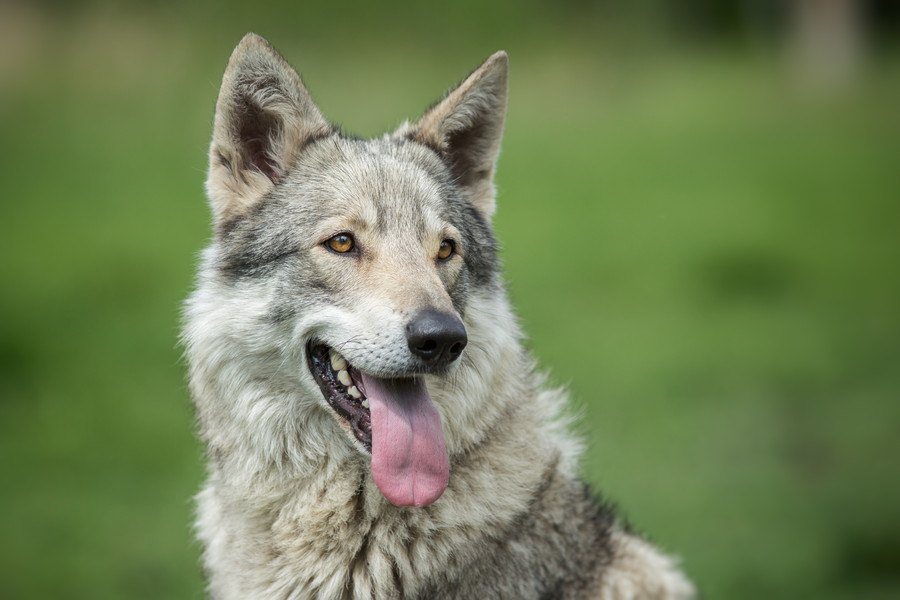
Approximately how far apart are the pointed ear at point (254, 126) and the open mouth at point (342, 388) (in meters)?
0.84

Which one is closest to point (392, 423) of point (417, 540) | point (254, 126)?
point (417, 540)

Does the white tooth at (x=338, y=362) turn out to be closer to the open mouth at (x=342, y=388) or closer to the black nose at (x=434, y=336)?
the open mouth at (x=342, y=388)

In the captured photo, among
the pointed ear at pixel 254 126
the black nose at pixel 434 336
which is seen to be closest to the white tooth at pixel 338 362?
the black nose at pixel 434 336

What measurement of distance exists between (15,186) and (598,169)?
10.8 m

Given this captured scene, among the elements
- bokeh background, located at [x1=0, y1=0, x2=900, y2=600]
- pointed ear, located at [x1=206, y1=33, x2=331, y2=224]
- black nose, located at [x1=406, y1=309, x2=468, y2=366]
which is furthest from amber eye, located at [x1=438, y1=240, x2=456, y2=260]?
bokeh background, located at [x1=0, y1=0, x2=900, y2=600]

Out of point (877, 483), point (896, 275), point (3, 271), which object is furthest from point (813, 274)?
point (3, 271)

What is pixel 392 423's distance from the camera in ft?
13.9

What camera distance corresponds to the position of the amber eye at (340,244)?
15.1 ft

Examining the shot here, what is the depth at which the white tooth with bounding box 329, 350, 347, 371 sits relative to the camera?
441 cm

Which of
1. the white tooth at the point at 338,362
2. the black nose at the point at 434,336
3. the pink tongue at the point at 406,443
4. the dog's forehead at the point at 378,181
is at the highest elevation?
the dog's forehead at the point at 378,181

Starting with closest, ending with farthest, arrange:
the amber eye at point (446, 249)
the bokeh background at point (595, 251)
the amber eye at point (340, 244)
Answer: the amber eye at point (340, 244) → the amber eye at point (446, 249) → the bokeh background at point (595, 251)

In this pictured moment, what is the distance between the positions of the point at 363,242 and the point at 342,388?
643mm

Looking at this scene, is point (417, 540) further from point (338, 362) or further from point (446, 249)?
point (446, 249)

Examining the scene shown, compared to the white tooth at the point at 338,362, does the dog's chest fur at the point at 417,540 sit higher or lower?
lower
